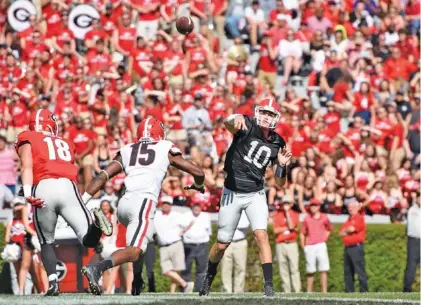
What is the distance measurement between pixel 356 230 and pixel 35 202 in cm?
795

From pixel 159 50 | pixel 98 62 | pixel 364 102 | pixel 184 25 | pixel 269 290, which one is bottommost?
pixel 269 290

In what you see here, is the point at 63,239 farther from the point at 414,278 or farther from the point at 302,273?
the point at 414,278

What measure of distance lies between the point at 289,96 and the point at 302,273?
3.82m

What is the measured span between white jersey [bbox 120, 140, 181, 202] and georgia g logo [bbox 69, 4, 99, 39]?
445 inches

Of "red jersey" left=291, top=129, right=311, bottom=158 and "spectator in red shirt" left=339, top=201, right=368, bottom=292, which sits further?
"red jersey" left=291, top=129, right=311, bottom=158

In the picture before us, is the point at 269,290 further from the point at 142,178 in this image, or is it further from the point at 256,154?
the point at 142,178

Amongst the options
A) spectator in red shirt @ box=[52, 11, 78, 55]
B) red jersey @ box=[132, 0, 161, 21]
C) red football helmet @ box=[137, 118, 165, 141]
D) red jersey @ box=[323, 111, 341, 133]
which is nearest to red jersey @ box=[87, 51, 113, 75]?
spectator in red shirt @ box=[52, 11, 78, 55]

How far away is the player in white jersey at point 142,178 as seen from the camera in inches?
477

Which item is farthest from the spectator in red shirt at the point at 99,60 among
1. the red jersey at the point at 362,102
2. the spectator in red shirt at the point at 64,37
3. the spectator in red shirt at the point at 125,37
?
the red jersey at the point at 362,102

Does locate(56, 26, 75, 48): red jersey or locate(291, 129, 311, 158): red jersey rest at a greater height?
locate(56, 26, 75, 48): red jersey

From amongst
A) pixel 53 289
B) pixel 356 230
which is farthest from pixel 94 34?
pixel 53 289

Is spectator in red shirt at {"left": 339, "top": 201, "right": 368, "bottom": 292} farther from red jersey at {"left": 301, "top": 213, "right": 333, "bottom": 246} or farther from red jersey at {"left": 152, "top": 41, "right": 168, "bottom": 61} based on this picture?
red jersey at {"left": 152, "top": 41, "right": 168, "bottom": 61}

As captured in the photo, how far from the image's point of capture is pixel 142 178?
12289 mm

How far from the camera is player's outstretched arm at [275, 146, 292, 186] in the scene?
12.7 metres
